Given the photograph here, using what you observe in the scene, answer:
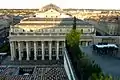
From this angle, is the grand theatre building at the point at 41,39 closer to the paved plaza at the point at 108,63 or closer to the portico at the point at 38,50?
the portico at the point at 38,50

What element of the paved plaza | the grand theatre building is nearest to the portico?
the grand theatre building

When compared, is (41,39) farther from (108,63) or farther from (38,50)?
(108,63)

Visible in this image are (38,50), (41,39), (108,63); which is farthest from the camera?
(38,50)

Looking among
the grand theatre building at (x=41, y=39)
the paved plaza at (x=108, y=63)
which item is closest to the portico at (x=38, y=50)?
the grand theatre building at (x=41, y=39)

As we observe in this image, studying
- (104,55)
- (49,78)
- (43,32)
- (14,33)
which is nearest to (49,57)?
(43,32)

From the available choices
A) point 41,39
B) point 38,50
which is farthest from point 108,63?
point 38,50
